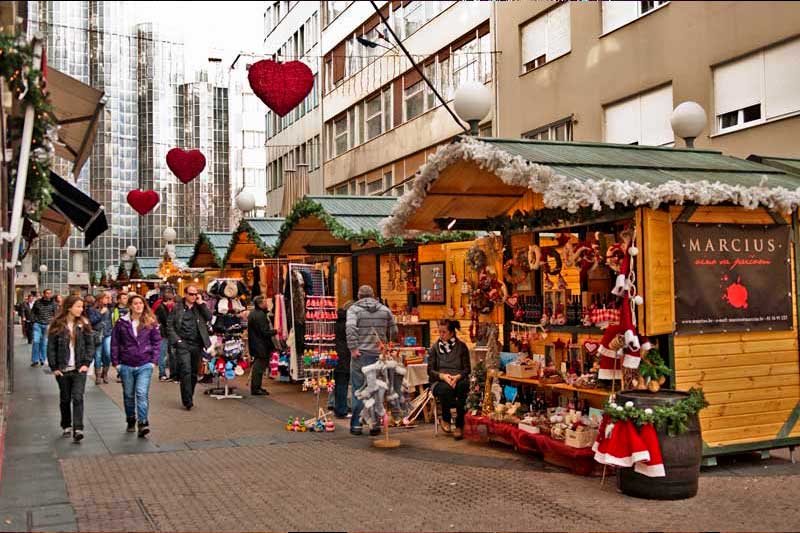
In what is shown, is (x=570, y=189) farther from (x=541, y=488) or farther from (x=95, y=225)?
(x=95, y=225)

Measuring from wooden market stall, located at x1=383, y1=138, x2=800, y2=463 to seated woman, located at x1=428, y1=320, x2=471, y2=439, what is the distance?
4.52ft

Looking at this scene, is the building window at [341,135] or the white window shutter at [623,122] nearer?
the white window shutter at [623,122]

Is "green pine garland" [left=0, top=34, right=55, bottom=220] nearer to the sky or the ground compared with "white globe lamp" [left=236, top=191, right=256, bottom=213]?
nearer to the ground

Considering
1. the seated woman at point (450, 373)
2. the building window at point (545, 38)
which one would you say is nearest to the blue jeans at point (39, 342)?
the building window at point (545, 38)

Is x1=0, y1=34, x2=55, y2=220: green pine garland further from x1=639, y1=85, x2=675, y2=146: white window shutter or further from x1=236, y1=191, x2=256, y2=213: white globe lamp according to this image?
x1=639, y1=85, x2=675, y2=146: white window shutter

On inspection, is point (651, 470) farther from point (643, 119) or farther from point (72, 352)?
point (643, 119)

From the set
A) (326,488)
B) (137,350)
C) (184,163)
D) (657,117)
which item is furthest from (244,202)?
(326,488)

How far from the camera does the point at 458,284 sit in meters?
14.9

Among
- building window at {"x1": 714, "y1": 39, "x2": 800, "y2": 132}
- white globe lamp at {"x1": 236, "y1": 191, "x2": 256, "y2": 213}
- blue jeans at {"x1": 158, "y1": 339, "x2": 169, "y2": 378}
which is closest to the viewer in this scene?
building window at {"x1": 714, "y1": 39, "x2": 800, "y2": 132}

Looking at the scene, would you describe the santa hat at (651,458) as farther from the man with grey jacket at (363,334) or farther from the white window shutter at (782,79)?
the white window shutter at (782,79)

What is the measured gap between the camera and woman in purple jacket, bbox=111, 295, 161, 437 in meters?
11.5

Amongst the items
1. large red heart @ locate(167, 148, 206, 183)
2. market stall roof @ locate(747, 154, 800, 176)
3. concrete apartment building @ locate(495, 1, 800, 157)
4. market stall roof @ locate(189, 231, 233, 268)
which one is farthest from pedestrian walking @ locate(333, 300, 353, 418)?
market stall roof @ locate(189, 231, 233, 268)

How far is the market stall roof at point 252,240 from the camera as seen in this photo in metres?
19.1

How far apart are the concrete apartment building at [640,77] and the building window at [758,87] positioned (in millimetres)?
18
